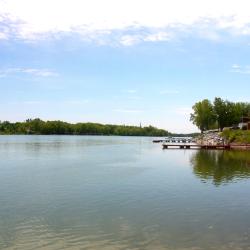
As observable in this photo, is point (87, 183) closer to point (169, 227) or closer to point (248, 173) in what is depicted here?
point (169, 227)

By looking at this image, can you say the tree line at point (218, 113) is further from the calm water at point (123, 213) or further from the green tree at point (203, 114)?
the calm water at point (123, 213)

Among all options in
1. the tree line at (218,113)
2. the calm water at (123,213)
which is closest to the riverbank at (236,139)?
the tree line at (218,113)

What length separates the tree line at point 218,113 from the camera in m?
145

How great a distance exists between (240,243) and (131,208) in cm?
902

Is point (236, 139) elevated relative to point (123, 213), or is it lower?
elevated

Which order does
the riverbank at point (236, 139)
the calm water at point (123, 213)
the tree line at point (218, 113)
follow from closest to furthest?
the calm water at point (123, 213)
the riverbank at point (236, 139)
the tree line at point (218, 113)

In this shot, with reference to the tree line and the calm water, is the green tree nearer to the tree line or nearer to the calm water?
the tree line

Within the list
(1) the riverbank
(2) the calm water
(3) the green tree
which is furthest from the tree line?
(2) the calm water

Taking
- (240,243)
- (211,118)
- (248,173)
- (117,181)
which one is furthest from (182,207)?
(211,118)

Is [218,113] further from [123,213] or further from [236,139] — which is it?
[123,213]

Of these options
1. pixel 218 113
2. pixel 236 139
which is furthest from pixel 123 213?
pixel 218 113

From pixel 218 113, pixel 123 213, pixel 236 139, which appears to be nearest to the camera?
pixel 123 213

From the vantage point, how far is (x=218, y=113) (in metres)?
146

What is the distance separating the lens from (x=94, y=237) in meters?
19.3
